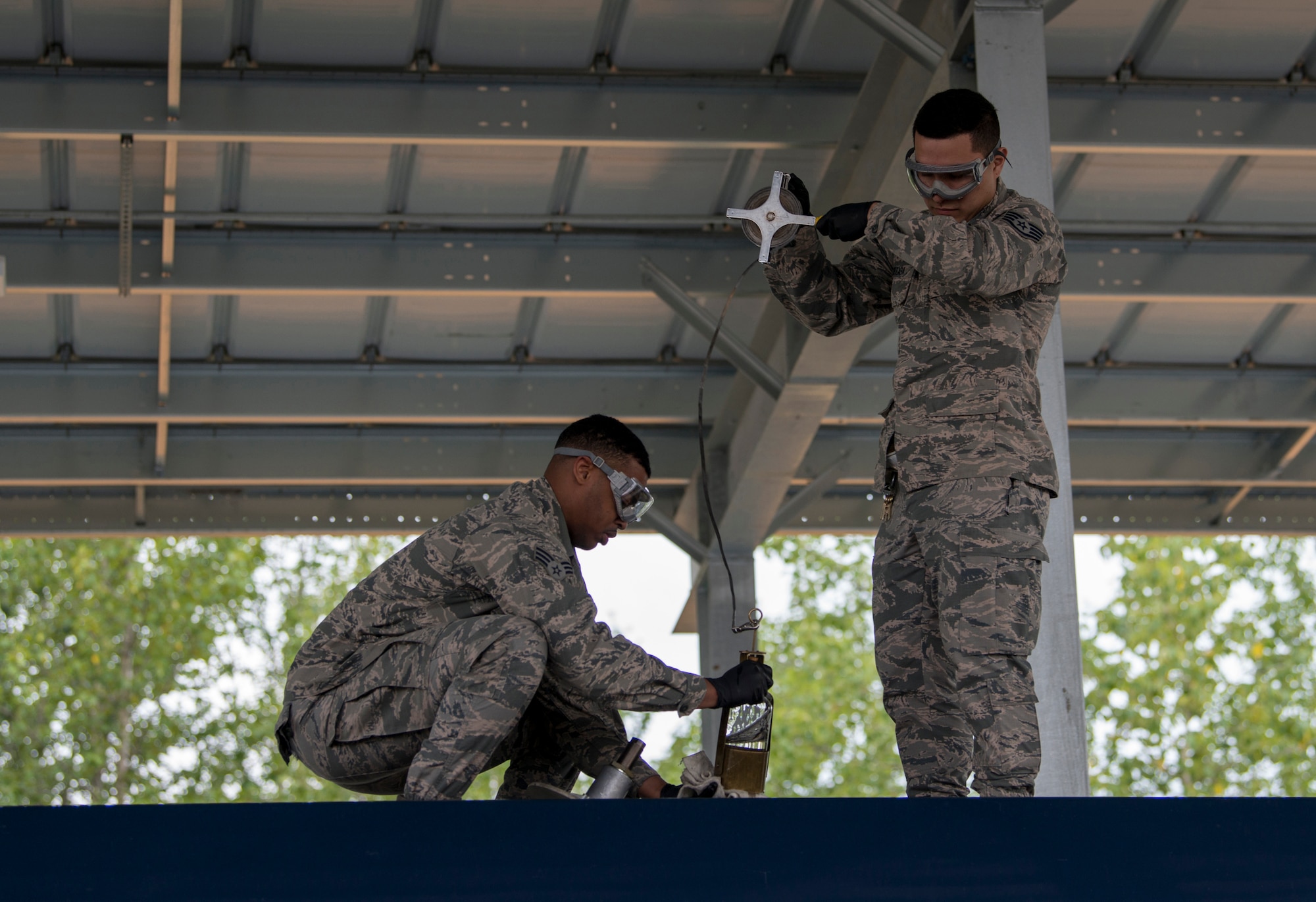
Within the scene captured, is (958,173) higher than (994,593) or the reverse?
higher

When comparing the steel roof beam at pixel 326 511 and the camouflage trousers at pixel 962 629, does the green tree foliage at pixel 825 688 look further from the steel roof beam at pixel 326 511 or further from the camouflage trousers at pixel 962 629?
the camouflage trousers at pixel 962 629

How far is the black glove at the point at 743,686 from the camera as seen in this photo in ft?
10.2

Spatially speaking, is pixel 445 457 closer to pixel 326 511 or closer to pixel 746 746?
pixel 326 511

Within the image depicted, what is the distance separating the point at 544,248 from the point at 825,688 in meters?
13.4

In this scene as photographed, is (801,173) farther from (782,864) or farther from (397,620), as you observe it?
(782,864)

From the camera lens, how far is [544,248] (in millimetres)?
7000

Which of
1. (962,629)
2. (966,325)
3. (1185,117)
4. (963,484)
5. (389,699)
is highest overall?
(1185,117)

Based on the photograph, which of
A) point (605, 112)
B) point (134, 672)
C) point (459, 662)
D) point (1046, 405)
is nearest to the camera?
point (459, 662)

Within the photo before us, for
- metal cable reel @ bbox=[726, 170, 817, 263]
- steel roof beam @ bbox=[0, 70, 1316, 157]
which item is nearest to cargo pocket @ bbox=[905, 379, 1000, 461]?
metal cable reel @ bbox=[726, 170, 817, 263]

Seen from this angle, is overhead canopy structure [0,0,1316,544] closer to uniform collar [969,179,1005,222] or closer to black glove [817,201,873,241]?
uniform collar [969,179,1005,222]

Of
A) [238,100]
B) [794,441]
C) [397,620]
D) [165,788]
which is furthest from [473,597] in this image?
[165,788]

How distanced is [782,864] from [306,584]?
18243mm

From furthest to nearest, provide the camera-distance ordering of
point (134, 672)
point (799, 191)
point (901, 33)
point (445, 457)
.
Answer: point (134, 672), point (445, 457), point (901, 33), point (799, 191)

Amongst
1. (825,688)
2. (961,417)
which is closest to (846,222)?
(961,417)
